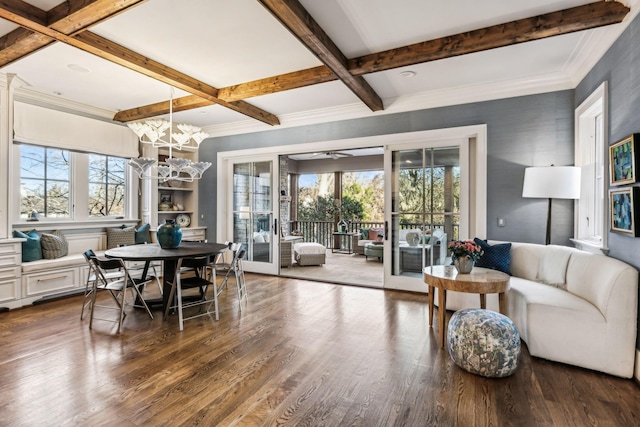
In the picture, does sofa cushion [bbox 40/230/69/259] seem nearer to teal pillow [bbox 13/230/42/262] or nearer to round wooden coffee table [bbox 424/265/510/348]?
teal pillow [bbox 13/230/42/262]

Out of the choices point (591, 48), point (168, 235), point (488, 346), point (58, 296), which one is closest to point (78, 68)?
point (168, 235)

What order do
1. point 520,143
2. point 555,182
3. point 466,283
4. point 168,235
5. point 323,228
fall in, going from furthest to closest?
point 323,228
point 520,143
point 168,235
point 555,182
point 466,283

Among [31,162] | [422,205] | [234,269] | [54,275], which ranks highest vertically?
[31,162]

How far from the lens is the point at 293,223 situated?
432 inches

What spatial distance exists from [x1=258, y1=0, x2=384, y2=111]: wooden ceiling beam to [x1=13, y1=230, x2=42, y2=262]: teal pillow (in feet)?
14.0

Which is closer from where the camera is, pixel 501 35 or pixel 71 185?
pixel 501 35

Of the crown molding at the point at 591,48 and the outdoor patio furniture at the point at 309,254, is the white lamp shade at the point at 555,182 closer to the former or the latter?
the crown molding at the point at 591,48

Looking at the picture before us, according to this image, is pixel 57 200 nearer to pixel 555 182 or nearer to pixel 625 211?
pixel 555 182

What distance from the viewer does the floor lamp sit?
3.48m

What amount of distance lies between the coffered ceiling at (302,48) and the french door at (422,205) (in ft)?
2.34

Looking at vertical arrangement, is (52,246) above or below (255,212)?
below

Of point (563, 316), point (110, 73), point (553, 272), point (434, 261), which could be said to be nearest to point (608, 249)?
point (553, 272)

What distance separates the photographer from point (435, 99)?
4570mm

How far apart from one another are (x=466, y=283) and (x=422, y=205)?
1974 millimetres
